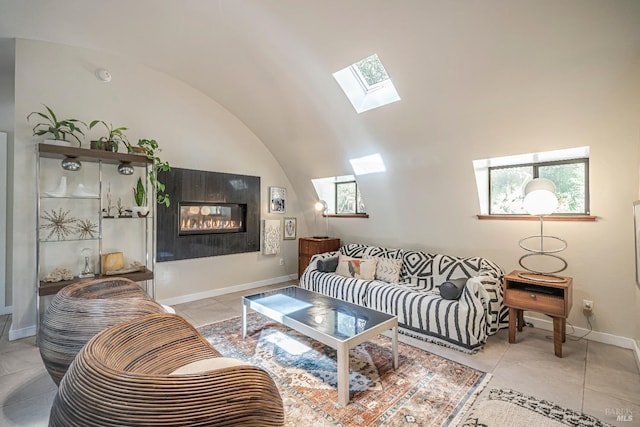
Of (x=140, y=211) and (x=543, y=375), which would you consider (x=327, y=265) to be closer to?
(x=140, y=211)

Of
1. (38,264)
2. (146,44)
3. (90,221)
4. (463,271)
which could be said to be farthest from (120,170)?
(463,271)

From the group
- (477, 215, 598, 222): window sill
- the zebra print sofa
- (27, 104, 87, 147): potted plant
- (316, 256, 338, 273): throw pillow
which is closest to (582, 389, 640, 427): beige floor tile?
the zebra print sofa

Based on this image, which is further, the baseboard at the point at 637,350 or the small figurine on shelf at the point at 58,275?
the small figurine on shelf at the point at 58,275

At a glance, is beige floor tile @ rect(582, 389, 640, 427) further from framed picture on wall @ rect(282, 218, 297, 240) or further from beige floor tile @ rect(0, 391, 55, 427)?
framed picture on wall @ rect(282, 218, 297, 240)

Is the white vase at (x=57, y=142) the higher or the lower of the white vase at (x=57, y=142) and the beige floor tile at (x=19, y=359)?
the higher

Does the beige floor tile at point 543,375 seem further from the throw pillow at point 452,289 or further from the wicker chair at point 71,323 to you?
the wicker chair at point 71,323

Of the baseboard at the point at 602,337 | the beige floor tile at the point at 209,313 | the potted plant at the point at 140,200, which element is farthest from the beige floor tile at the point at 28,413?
the baseboard at the point at 602,337

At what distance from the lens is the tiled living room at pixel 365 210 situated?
1.83 m

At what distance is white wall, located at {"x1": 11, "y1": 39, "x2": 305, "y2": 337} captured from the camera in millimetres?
3000

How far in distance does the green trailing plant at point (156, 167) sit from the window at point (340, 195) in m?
2.37

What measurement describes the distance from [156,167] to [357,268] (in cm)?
290

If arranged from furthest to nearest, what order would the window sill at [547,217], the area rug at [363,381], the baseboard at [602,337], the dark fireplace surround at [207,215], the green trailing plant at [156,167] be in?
the dark fireplace surround at [207,215] < the green trailing plant at [156,167] < the window sill at [547,217] < the baseboard at [602,337] < the area rug at [363,381]

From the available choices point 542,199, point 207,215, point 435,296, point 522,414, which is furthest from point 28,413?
point 542,199

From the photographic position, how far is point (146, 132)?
3.77 meters
